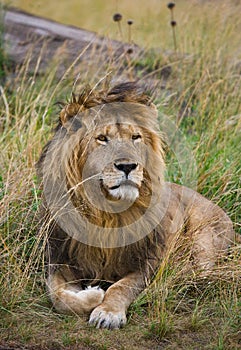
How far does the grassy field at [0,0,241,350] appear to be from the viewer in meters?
3.97

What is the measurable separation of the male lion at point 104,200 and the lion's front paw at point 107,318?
0.52 ft

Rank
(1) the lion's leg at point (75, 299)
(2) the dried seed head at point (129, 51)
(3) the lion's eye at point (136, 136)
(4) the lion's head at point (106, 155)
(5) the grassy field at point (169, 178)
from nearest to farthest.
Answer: (5) the grassy field at point (169, 178) < (1) the lion's leg at point (75, 299) < (4) the lion's head at point (106, 155) < (3) the lion's eye at point (136, 136) < (2) the dried seed head at point (129, 51)

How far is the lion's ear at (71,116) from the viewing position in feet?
14.7

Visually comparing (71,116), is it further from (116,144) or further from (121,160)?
(121,160)

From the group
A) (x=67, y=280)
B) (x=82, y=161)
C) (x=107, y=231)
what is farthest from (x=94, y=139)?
(x=67, y=280)

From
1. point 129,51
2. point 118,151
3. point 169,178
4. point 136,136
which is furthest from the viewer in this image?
point 129,51

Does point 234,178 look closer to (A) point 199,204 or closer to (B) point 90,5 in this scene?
(A) point 199,204

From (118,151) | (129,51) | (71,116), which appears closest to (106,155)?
(118,151)

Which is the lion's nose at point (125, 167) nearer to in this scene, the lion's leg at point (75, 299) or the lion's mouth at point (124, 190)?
the lion's mouth at point (124, 190)

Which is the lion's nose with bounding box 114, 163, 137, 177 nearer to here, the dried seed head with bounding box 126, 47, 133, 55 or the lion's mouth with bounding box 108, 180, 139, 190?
the lion's mouth with bounding box 108, 180, 139, 190

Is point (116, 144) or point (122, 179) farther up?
point (116, 144)

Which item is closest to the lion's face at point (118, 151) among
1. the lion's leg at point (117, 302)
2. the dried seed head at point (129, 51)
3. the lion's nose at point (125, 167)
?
the lion's nose at point (125, 167)

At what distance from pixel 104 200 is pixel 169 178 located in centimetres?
154

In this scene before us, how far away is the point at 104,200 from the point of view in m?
4.35
